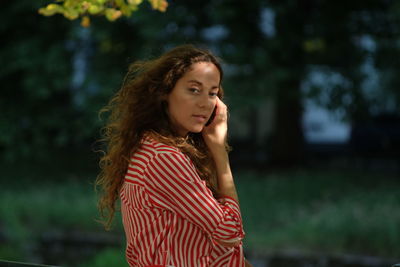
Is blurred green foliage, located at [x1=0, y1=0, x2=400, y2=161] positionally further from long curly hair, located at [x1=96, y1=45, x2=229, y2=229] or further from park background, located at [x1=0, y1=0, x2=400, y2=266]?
long curly hair, located at [x1=96, y1=45, x2=229, y2=229]

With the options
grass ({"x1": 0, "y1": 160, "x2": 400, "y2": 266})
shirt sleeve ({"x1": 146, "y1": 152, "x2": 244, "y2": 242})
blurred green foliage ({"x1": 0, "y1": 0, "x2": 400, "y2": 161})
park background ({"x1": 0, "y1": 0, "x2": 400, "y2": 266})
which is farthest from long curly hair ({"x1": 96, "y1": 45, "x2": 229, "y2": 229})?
blurred green foliage ({"x1": 0, "y1": 0, "x2": 400, "y2": 161})

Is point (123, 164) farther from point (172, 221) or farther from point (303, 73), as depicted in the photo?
point (303, 73)

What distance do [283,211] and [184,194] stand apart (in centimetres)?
709

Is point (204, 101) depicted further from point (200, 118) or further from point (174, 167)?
point (174, 167)

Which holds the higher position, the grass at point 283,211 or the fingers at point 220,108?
the fingers at point 220,108

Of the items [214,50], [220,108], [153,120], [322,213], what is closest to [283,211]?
[322,213]

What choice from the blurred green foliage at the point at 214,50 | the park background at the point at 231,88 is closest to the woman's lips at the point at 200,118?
the park background at the point at 231,88

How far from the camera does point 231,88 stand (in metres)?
10.5

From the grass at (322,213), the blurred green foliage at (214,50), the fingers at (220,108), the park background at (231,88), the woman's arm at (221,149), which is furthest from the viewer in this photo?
the blurred green foliage at (214,50)

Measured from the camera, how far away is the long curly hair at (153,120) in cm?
197

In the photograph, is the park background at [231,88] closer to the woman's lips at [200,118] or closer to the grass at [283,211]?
the grass at [283,211]

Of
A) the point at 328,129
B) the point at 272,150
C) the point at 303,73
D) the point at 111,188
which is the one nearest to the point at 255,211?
the point at 303,73

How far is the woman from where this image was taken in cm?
180

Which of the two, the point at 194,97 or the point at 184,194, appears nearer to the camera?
the point at 184,194
